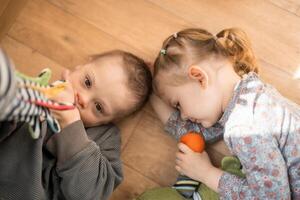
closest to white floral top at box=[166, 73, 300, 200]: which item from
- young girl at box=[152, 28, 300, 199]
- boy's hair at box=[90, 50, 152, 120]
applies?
young girl at box=[152, 28, 300, 199]

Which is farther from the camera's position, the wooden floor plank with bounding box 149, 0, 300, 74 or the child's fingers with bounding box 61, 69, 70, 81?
the wooden floor plank with bounding box 149, 0, 300, 74

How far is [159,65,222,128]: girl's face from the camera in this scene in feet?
3.89

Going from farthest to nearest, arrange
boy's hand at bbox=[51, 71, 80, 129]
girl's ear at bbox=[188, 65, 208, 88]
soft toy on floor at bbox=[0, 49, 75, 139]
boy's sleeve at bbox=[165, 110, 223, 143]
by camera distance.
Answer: boy's sleeve at bbox=[165, 110, 223, 143] < girl's ear at bbox=[188, 65, 208, 88] < boy's hand at bbox=[51, 71, 80, 129] < soft toy on floor at bbox=[0, 49, 75, 139]

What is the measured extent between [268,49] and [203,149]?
0.38 metres

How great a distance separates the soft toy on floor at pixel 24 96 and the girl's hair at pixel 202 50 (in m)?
0.40

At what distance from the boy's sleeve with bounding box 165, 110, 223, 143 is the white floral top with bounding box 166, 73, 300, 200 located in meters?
0.07

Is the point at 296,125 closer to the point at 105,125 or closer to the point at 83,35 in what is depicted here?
the point at 105,125

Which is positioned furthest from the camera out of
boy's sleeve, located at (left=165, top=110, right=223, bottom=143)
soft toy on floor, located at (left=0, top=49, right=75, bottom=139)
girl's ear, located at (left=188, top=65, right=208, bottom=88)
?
boy's sleeve, located at (left=165, top=110, right=223, bottom=143)

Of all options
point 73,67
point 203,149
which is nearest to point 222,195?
point 203,149

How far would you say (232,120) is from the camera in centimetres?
118

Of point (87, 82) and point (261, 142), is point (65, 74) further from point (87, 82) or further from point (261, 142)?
point (261, 142)

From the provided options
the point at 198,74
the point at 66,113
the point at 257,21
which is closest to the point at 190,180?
the point at 198,74

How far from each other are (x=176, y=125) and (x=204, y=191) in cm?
21

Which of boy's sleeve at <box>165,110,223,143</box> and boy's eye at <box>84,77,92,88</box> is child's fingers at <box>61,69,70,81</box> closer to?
boy's eye at <box>84,77,92,88</box>
